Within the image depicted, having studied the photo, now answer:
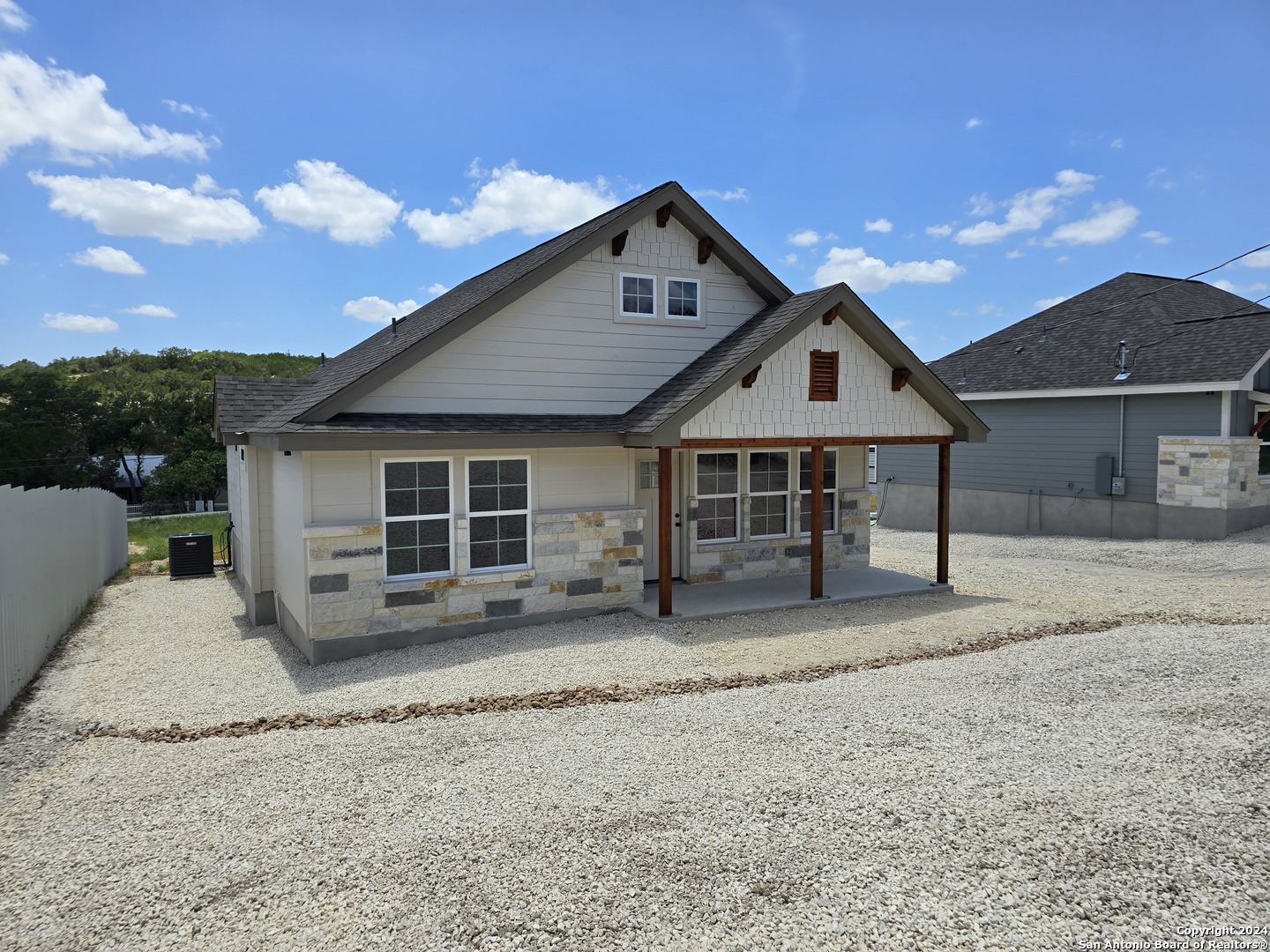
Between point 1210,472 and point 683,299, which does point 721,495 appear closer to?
point 683,299

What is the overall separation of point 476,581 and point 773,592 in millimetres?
4652

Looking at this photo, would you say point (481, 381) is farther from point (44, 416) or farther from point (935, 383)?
point (44, 416)

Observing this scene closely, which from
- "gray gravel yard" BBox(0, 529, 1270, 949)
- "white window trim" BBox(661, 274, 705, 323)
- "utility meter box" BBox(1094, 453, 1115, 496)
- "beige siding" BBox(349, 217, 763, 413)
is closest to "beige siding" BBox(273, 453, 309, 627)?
"gray gravel yard" BBox(0, 529, 1270, 949)

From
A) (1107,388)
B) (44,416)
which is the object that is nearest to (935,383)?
(1107,388)

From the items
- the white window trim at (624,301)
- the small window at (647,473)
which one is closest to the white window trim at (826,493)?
the small window at (647,473)

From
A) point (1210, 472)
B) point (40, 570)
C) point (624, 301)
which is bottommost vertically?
point (40, 570)

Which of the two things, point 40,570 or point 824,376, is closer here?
point 40,570

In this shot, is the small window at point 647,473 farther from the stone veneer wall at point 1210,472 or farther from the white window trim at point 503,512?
the stone veneer wall at point 1210,472

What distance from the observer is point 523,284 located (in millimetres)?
10398

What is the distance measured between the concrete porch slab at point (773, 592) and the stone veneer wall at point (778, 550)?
0.64 ft

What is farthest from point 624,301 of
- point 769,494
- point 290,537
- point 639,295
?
Answer: point 290,537

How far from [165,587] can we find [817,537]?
1252cm

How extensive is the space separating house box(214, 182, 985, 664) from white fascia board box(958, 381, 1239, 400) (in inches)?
338

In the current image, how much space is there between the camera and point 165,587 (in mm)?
15086
